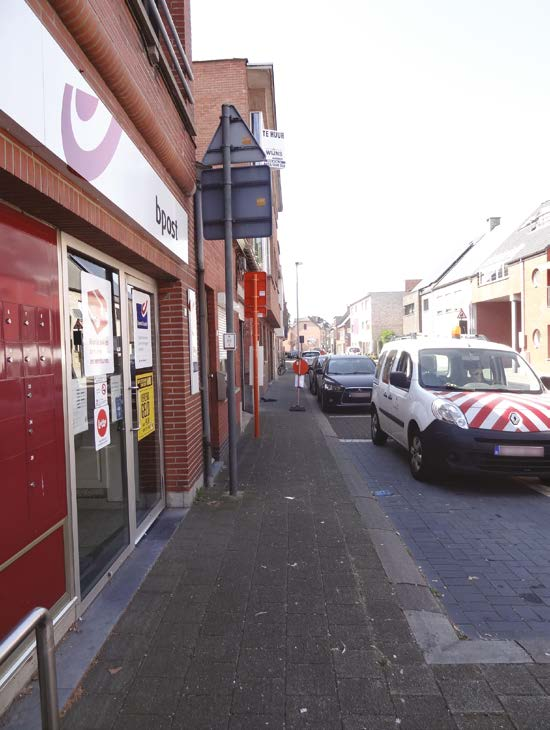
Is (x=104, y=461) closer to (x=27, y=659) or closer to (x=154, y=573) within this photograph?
(x=154, y=573)

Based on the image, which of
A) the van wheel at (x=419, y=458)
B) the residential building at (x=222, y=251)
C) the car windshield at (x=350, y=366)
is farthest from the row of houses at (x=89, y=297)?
the car windshield at (x=350, y=366)

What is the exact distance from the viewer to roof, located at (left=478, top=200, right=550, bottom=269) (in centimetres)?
2938

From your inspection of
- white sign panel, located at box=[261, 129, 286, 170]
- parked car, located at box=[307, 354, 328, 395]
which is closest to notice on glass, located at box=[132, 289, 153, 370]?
white sign panel, located at box=[261, 129, 286, 170]

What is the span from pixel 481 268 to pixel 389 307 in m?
32.5

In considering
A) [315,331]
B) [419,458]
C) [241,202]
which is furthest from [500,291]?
[315,331]

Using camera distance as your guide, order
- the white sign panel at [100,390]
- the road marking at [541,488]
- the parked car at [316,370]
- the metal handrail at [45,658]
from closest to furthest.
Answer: the metal handrail at [45,658] < the white sign panel at [100,390] < the road marking at [541,488] < the parked car at [316,370]

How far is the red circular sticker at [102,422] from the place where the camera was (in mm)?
3660

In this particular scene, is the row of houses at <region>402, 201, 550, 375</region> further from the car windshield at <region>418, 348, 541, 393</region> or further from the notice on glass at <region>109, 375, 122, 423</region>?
the notice on glass at <region>109, 375, 122, 423</region>

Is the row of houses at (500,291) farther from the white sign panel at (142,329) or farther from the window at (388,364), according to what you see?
the white sign panel at (142,329)

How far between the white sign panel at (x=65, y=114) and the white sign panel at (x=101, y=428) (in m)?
1.38

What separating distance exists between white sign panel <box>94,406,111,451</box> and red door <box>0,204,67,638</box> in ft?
1.94

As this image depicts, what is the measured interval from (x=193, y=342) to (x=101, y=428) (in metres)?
2.32

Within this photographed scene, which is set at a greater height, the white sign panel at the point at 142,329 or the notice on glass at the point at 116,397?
the white sign panel at the point at 142,329

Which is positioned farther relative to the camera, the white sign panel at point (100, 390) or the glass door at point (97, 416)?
the white sign panel at point (100, 390)
